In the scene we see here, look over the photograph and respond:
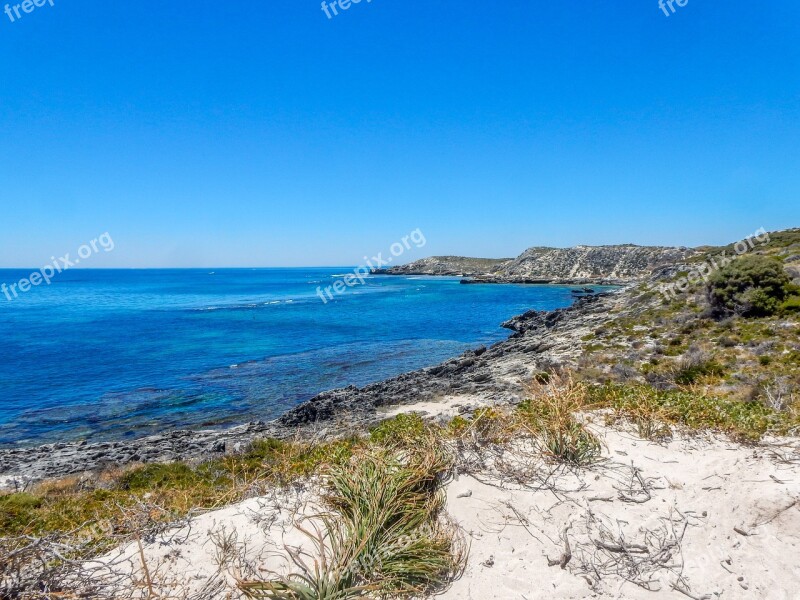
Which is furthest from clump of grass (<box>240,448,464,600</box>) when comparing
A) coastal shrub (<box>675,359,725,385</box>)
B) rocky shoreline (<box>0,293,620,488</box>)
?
coastal shrub (<box>675,359,725,385</box>)

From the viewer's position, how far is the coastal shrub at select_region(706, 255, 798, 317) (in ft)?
68.1

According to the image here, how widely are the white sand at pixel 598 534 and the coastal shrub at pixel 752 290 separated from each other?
62.8 ft

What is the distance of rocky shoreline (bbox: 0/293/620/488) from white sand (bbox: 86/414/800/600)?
8.45 metres

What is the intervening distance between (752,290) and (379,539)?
2483cm

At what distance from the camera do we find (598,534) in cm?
494

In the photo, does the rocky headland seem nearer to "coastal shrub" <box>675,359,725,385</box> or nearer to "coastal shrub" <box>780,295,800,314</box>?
"coastal shrub" <box>675,359,725,385</box>

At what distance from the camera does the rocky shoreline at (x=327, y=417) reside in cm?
1370

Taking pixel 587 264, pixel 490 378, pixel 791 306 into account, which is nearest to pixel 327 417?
pixel 490 378

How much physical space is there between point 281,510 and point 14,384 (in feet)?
93.3

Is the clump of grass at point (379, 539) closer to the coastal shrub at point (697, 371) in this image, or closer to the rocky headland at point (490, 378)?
the rocky headland at point (490, 378)

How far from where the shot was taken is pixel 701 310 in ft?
80.0

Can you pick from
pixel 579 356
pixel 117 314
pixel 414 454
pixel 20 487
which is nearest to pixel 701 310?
pixel 579 356

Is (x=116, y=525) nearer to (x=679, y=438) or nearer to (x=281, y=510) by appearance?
(x=281, y=510)

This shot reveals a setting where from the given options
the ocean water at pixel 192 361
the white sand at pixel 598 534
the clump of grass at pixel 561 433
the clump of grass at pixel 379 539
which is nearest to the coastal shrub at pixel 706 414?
the white sand at pixel 598 534
